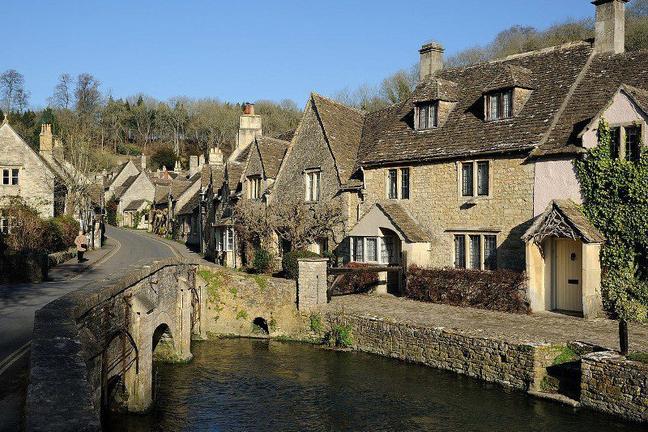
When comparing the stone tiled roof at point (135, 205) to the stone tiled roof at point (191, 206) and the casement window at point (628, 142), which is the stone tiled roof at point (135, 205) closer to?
the stone tiled roof at point (191, 206)

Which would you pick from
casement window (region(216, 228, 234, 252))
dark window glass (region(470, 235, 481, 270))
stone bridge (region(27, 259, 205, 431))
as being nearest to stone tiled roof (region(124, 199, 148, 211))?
casement window (region(216, 228, 234, 252))

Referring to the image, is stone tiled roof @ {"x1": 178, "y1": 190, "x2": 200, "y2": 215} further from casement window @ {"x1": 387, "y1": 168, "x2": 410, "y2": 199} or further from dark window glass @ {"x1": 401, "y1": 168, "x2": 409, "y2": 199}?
dark window glass @ {"x1": 401, "y1": 168, "x2": 409, "y2": 199}

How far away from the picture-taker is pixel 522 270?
24.0 m

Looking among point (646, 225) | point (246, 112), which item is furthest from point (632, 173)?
point (246, 112)

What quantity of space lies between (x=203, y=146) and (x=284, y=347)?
98.8m

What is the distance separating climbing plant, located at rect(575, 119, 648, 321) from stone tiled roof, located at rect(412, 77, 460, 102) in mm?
8593

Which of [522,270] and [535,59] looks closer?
[522,270]

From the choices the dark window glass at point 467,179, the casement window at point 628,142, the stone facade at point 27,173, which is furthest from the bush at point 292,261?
the stone facade at point 27,173

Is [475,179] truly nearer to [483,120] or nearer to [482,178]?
[482,178]

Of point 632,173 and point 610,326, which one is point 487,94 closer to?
point 632,173

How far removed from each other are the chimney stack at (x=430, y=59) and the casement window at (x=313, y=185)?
297 inches

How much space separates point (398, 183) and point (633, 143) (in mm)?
10631

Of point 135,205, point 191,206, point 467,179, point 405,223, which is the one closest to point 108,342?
point 405,223

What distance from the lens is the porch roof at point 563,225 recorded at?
2118 cm
